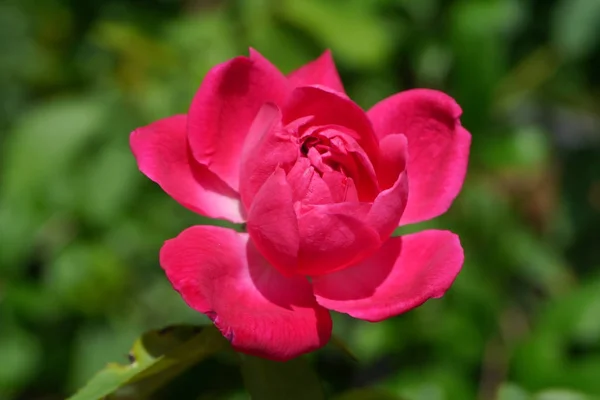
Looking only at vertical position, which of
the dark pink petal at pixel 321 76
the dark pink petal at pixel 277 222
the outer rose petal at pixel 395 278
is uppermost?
the dark pink petal at pixel 321 76

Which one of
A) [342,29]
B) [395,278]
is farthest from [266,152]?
[342,29]

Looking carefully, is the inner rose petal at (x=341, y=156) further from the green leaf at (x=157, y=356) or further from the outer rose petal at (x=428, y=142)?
the green leaf at (x=157, y=356)

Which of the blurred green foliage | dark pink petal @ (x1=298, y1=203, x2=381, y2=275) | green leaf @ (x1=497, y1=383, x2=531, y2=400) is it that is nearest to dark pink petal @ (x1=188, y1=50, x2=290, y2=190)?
dark pink petal @ (x1=298, y1=203, x2=381, y2=275)

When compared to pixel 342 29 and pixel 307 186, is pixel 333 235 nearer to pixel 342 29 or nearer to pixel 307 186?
pixel 307 186

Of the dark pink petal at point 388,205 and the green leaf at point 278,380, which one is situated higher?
the dark pink petal at point 388,205

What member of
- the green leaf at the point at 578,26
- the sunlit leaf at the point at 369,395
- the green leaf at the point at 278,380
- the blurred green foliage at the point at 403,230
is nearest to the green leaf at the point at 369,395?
the sunlit leaf at the point at 369,395

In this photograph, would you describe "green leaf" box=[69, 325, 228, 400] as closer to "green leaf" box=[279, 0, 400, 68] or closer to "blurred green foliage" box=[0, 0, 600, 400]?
"blurred green foliage" box=[0, 0, 600, 400]

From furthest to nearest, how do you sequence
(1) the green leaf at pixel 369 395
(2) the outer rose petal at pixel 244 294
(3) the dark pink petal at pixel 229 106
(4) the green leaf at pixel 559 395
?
(4) the green leaf at pixel 559 395, (1) the green leaf at pixel 369 395, (3) the dark pink petal at pixel 229 106, (2) the outer rose petal at pixel 244 294
